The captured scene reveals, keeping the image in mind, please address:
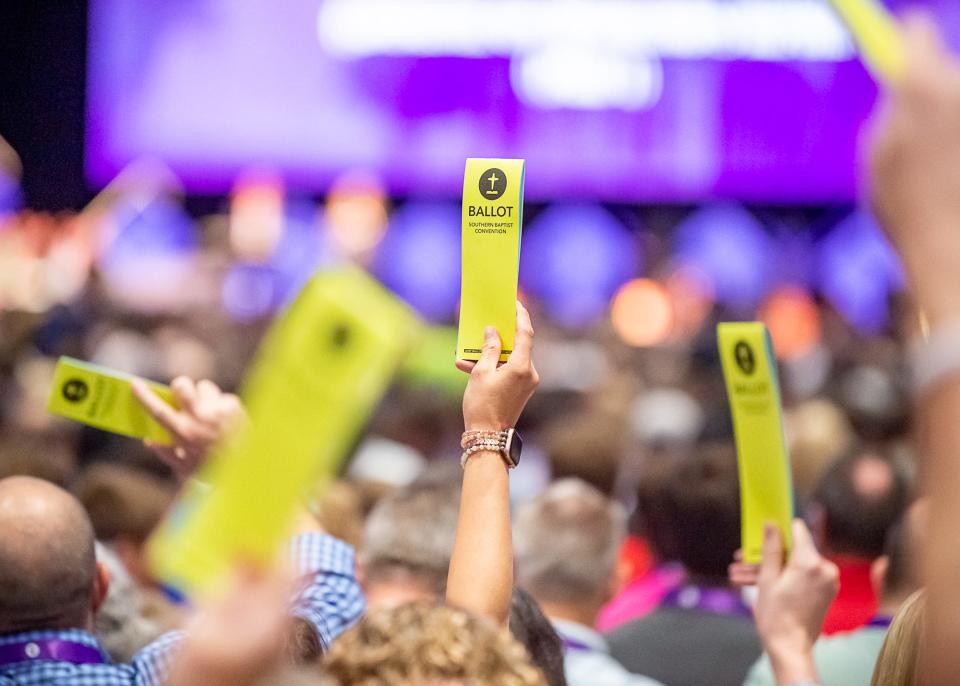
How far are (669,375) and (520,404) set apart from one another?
29.8 ft

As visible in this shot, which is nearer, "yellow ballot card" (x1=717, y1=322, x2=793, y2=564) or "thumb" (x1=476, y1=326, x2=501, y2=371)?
"thumb" (x1=476, y1=326, x2=501, y2=371)

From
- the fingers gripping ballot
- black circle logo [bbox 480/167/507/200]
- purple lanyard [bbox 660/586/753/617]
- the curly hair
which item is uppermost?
black circle logo [bbox 480/167/507/200]

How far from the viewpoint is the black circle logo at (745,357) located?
1707 millimetres

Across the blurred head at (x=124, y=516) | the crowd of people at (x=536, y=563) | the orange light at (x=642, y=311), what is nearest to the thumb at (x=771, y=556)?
the crowd of people at (x=536, y=563)

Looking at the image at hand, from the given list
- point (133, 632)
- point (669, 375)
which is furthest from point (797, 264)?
point (133, 632)

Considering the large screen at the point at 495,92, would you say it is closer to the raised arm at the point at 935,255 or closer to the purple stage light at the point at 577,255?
the purple stage light at the point at 577,255

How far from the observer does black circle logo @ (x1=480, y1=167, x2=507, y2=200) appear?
5.11 ft

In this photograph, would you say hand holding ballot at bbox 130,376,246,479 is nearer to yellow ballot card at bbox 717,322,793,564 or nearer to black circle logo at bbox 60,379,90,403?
black circle logo at bbox 60,379,90,403

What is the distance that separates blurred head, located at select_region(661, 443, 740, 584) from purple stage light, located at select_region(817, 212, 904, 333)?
1163cm

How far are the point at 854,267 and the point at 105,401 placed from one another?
43.3 ft

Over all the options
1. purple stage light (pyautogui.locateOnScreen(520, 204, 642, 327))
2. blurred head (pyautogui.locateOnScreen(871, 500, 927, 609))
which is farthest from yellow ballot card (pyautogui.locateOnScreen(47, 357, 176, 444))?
purple stage light (pyautogui.locateOnScreen(520, 204, 642, 327))

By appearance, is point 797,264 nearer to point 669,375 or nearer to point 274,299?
point 669,375

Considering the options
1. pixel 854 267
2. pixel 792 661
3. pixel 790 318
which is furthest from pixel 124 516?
pixel 854 267

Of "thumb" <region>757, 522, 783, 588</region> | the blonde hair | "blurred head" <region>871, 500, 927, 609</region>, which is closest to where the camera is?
the blonde hair
